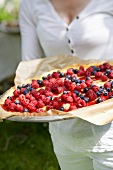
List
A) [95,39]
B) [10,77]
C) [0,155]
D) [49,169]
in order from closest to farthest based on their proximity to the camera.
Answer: [95,39] < [49,169] < [0,155] < [10,77]

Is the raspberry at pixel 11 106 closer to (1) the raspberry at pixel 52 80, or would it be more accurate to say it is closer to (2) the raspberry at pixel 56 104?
(2) the raspberry at pixel 56 104

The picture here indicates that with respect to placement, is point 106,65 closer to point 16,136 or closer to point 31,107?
point 31,107

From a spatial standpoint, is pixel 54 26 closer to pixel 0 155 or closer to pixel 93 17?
pixel 93 17

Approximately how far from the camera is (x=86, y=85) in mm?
1785

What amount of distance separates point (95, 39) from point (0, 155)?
5.18 feet

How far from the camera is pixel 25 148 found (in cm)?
343

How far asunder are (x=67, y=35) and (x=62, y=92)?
1.52 ft

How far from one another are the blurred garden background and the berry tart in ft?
4.13

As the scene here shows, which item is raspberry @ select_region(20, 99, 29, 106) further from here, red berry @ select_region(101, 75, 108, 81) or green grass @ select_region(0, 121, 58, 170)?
green grass @ select_region(0, 121, 58, 170)

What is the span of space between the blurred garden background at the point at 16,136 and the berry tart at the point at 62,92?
1259 mm

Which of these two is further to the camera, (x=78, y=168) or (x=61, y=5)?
(x=61, y=5)

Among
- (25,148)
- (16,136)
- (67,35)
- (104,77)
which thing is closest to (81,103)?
(104,77)

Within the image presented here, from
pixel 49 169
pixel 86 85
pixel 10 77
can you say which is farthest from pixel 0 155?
pixel 86 85

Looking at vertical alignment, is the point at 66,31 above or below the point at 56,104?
above
